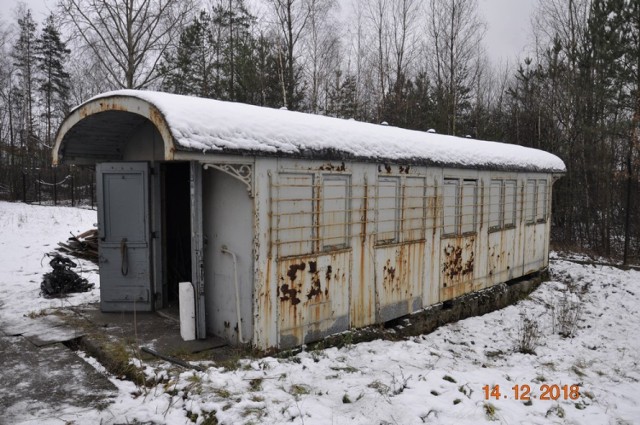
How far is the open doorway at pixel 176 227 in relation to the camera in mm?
7672

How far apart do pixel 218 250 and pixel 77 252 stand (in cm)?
657

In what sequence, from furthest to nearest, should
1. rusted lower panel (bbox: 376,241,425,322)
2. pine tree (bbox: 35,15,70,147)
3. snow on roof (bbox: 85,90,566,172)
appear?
pine tree (bbox: 35,15,70,147) < rusted lower panel (bbox: 376,241,425,322) < snow on roof (bbox: 85,90,566,172)

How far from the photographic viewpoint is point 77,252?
425 inches

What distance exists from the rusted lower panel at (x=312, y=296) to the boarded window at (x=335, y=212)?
20 cm

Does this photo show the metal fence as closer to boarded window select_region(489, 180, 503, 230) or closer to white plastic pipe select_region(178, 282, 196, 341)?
white plastic pipe select_region(178, 282, 196, 341)

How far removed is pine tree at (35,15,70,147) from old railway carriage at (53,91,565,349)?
30.0 metres

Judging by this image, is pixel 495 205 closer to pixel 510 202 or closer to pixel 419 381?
pixel 510 202

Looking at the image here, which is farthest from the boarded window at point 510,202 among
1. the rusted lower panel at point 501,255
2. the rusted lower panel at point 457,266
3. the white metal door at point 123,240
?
the white metal door at point 123,240

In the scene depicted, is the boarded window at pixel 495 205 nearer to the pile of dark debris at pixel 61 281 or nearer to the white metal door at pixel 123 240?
the white metal door at pixel 123 240

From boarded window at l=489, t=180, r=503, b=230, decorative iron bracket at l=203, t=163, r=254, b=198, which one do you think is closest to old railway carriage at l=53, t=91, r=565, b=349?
decorative iron bracket at l=203, t=163, r=254, b=198

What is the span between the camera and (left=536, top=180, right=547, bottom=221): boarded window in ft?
38.9

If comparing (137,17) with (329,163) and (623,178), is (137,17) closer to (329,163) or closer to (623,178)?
(329,163)

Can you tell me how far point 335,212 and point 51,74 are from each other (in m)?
33.9

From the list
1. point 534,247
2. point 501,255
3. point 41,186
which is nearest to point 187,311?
point 501,255
